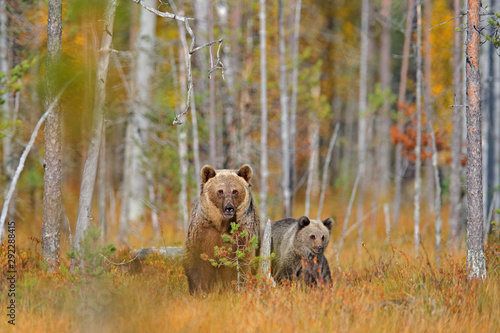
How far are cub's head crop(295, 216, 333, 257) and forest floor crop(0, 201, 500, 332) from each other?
2.92 feet

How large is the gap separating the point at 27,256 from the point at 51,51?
2.60 meters

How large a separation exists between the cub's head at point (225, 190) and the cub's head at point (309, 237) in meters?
1.15

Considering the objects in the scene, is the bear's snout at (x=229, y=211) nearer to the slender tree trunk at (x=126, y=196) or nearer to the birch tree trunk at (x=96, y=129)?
the birch tree trunk at (x=96, y=129)

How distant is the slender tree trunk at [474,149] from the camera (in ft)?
20.5

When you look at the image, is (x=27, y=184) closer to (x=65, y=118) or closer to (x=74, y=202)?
(x=74, y=202)

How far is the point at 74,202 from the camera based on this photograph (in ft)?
46.7

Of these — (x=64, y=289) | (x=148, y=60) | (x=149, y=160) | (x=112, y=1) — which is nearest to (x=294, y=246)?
(x=64, y=289)

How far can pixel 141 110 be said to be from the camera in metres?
12.4

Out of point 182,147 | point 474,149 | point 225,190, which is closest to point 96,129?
point 225,190

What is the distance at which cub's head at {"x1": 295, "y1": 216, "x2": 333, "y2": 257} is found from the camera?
24.1ft

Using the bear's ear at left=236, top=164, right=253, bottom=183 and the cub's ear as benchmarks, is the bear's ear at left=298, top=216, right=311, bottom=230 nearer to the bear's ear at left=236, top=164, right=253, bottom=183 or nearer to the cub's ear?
the cub's ear

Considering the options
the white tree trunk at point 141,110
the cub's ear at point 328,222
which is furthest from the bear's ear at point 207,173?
the white tree trunk at point 141,110

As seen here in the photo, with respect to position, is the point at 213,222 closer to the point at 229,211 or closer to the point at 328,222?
the point at 229,211

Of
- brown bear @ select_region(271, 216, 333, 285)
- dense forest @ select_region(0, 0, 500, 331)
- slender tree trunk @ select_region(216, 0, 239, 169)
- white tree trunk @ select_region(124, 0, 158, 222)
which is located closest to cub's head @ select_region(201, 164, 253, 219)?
dense forest @ select_region(0, 0, 500, 331)
